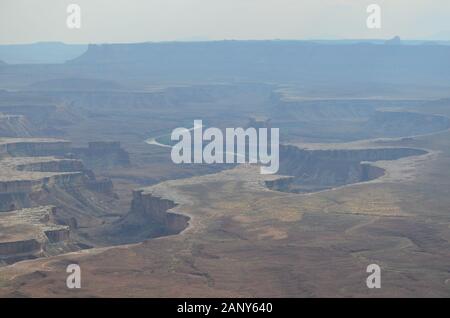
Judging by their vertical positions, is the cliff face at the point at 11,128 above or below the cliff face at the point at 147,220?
above

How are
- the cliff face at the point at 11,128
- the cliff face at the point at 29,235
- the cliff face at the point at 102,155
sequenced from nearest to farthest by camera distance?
the cliff face at the point at 29,235 < the cliff face at the point at 102,155 < the cliff face at the point at 11,128

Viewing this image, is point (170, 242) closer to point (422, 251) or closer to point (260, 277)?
point (260, 277)

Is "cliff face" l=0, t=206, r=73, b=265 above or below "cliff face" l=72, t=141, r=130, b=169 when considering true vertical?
below

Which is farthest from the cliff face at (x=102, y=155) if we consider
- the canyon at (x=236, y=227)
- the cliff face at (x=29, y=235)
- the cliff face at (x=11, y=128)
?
the cliff face at (x=29, y=235)

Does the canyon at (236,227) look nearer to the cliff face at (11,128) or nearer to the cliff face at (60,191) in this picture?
the cliff face at (60,191)

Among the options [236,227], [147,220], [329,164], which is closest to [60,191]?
[147,220]

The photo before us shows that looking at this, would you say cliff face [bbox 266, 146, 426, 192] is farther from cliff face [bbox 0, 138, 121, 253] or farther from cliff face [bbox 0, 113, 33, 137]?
cliff face [bbox 0, 113, 33, 137]

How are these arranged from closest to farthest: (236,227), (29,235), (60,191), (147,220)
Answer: (29,235) < (236,227) < (147,220) < (60,191)

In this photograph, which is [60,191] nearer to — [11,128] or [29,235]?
[29,235]

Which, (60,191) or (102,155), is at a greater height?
(102,155)

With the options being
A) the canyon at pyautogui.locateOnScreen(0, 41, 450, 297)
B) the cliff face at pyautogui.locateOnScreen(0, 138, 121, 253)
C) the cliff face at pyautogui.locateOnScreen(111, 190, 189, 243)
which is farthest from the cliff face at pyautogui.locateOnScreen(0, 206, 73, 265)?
the cliff face at pyautogui.locateOnScreen(111, 190, 189, 243)
